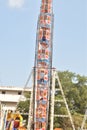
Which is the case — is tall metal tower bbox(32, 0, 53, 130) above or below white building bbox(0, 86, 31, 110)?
below

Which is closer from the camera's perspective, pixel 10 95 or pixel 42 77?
pixel 42 77

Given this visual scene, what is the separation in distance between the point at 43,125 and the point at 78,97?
1672cm

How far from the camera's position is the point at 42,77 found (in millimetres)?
25469

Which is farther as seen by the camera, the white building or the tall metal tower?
the white building

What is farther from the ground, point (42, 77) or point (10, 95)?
point (10, 95)

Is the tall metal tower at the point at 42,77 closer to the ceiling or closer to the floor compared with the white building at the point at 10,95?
closer to the floor

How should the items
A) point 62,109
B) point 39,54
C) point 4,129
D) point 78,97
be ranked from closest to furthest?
1. point 4,129
2. point 39,54
3. point 62,109
4. point 78,97

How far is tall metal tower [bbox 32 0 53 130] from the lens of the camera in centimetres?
2530

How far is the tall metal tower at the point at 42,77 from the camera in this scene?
2530cm

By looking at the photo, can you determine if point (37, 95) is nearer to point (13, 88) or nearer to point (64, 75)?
point (64, 75)

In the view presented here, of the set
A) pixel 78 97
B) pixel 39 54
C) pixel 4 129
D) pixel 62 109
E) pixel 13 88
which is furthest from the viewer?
pixel 13 88

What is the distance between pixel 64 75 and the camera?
43.0 m

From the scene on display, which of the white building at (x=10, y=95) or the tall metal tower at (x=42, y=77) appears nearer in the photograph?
the tall metal tower at (x=42, y=77)

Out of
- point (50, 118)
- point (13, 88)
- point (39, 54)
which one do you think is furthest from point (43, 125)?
point (13, 88)
